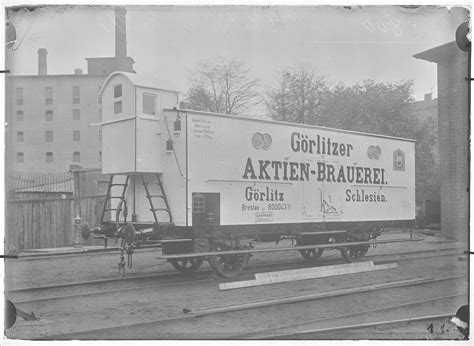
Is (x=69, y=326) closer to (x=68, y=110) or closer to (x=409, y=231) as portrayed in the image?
(x=68, y=110)

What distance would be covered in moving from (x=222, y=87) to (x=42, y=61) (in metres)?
3.86

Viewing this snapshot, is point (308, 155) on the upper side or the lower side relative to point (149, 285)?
upper

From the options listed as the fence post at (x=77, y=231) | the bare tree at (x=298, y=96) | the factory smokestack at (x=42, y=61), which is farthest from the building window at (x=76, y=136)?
the fence post at (x=77, y=231)

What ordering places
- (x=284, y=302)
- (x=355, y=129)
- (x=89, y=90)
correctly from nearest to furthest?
(x=284, y=302) < (x=89, y=90) < (x=355, y=129)

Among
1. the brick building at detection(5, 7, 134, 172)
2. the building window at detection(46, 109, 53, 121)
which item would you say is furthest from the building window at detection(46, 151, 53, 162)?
the building window at detection(46, 109, 53, 121)

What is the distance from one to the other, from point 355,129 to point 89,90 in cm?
657

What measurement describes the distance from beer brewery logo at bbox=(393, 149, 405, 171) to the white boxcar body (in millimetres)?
627

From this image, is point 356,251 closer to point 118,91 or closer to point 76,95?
point 118,91

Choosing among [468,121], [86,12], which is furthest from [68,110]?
[468,121]

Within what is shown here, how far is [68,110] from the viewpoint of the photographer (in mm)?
9234

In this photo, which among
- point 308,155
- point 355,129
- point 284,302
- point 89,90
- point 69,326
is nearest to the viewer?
point 69,326

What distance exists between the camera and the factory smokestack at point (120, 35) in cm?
720

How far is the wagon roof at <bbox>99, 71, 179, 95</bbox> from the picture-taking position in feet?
28.7

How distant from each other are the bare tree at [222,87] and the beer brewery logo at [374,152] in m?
3.18
